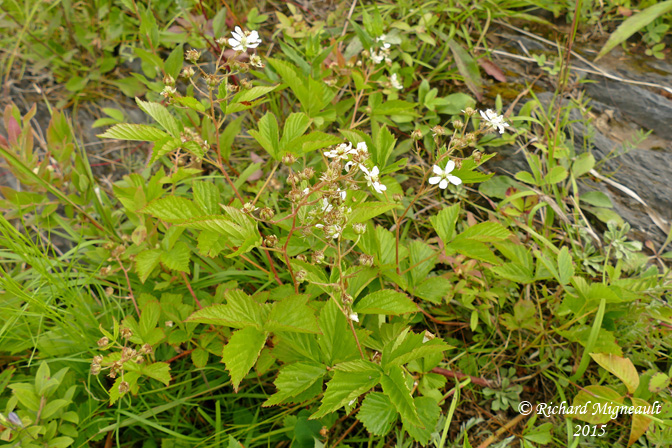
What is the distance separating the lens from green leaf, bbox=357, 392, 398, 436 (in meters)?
1.24

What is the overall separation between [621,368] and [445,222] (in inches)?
32.3

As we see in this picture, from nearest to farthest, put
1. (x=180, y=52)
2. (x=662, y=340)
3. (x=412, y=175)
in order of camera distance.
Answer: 1. (x=662, y=340)
2. (x=180, y=52)
3. (x=412, y=175)

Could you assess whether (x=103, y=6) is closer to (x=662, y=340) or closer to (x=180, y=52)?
(x=180, y=52)

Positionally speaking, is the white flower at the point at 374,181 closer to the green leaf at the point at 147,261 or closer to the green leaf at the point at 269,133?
the green leaf at the point at 269,133

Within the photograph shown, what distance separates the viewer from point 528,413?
1.65 m

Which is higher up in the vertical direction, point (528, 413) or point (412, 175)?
point (412, 175)

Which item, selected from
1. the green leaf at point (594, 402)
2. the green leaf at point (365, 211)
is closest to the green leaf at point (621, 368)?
the green leaf at point (594, 402)

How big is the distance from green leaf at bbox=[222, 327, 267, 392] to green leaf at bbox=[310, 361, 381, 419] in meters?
0.23

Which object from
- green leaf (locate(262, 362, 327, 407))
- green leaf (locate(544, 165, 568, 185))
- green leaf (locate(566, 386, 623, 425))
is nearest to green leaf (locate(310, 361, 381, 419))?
green leaf (locate(262, 362, 327, 407))

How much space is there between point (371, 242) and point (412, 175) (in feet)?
2.79

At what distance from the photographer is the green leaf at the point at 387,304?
1.33 m

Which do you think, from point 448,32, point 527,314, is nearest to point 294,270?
point 527,314

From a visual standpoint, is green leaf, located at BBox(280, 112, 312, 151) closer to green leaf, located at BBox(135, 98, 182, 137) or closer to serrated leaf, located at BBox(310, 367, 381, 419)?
green leaf, located at BBox(135, 98, 182, 137)

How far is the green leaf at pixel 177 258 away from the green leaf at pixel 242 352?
1.60 feet
